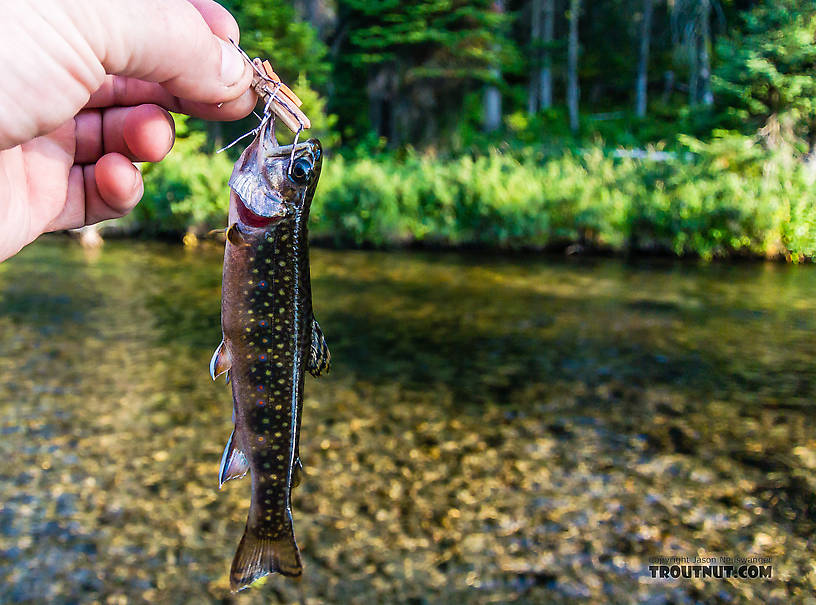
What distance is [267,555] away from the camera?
7.57 feet

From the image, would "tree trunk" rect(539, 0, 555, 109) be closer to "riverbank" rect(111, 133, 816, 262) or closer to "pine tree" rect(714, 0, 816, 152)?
"pine tree" rect(714, 0, 816, 152)

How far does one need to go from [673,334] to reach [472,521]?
6.80m

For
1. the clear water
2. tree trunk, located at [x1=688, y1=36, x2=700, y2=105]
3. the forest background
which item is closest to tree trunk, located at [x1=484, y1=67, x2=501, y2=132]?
the forest background

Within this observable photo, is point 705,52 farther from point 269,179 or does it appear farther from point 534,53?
point 269,179

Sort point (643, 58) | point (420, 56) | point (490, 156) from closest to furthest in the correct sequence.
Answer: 1. point (490, 156)
2. point (420, 56)
3. point (643, 58)

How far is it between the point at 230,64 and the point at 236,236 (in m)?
0.48

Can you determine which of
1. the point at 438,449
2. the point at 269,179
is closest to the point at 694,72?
the point at 438,449

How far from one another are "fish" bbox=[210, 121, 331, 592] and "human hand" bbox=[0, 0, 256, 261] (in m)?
0.27

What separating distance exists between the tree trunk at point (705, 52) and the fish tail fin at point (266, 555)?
32.5 meters

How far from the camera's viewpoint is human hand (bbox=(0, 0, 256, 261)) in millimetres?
1743

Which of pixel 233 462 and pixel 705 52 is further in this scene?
pixel 705 52

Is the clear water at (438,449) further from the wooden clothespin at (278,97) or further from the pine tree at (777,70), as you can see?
the wooden clothespin at (278,97)

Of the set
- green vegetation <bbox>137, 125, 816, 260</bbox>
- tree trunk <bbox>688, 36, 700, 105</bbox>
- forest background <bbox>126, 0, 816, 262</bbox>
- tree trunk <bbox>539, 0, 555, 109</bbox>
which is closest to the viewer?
forest background <bbox>126, 0, 816, 262</bbox>

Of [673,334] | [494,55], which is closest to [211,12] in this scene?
[673,334]
